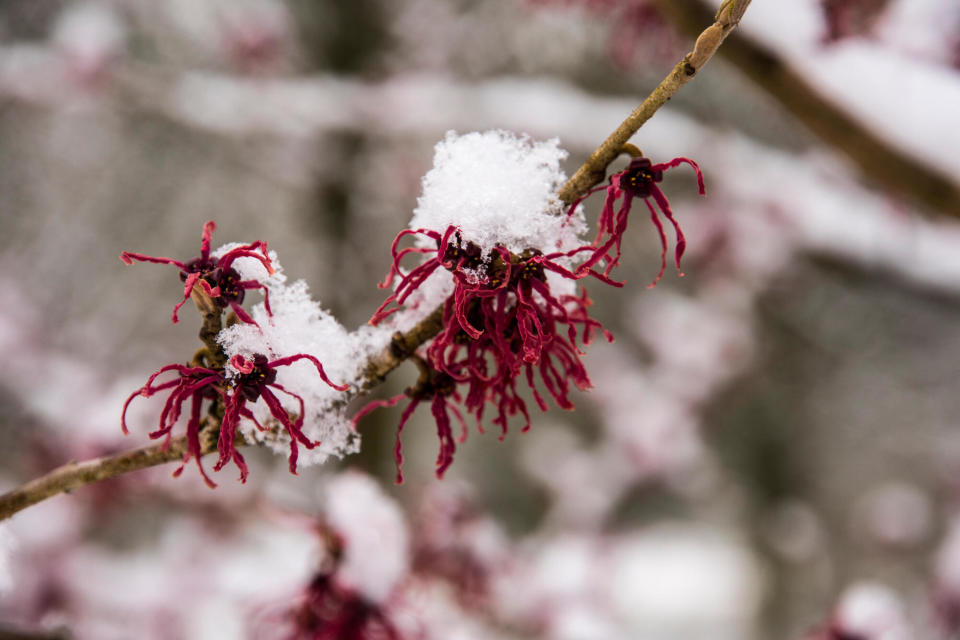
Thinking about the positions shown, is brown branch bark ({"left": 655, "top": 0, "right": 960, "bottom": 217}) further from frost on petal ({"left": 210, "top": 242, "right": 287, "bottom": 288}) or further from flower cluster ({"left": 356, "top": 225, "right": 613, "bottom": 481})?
frost on petal ({"left": 210, "top": 242, "right": 287, "bottom": 288})

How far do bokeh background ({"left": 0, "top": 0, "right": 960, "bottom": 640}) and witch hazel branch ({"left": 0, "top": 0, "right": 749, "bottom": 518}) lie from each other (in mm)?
334

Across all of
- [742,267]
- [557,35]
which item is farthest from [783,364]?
[557,35]

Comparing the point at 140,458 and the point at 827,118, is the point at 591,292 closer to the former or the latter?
the point at 827,118

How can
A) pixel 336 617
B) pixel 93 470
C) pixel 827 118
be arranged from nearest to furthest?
pixel 93 470 < pixel 336 617 < pixel 827 118

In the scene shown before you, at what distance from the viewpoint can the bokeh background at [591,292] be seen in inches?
42.9

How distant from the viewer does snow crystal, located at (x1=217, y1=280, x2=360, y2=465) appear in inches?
20.5

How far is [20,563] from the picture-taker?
72.3 inches

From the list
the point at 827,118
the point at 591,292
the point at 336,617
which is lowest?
the point at 336,617

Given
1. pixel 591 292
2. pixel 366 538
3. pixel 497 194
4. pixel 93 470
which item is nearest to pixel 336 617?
pixel 366 538

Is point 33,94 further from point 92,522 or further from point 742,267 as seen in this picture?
point 742,267

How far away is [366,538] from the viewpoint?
88 centimetres

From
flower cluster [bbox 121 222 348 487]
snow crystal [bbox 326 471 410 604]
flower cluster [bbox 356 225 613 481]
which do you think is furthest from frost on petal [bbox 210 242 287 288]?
snow crystal [bbox 326 471 410 604]

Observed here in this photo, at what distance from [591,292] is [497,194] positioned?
496cm

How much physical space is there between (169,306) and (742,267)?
4292 mm
